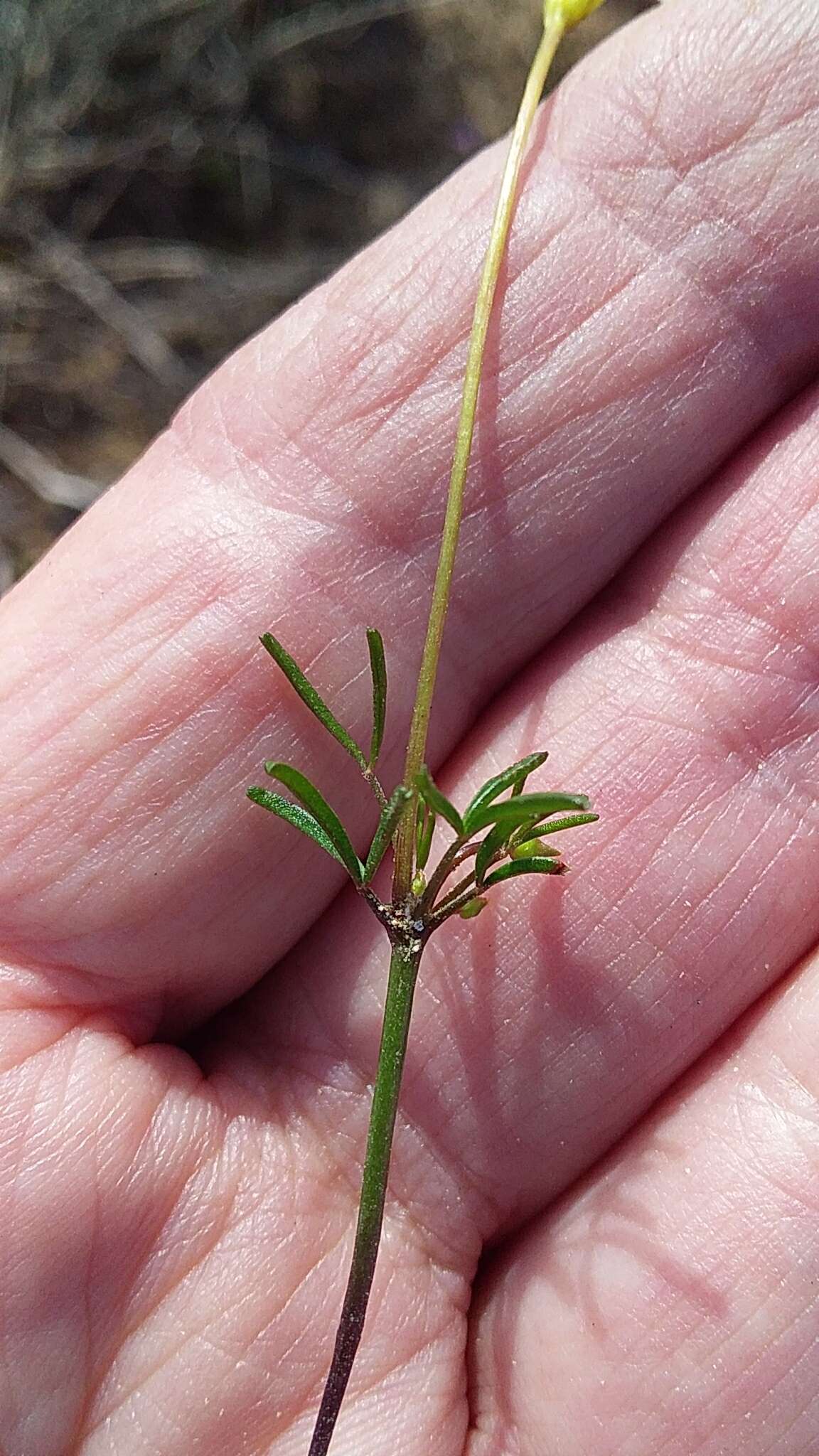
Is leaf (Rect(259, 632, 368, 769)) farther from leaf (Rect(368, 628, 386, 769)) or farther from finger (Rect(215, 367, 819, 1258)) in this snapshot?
finger (Rect(215, 367, 819, 1258))

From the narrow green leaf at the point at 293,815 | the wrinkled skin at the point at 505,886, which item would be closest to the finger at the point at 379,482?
the wrinkled skin at the point at 505,886

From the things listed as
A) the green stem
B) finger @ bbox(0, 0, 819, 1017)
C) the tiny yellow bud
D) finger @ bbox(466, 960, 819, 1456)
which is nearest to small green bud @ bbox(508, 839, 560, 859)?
the green stem

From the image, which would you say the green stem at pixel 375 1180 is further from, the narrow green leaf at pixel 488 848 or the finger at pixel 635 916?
the finger at pixel 635 916

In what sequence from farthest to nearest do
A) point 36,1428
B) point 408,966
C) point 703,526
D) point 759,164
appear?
point 703,526, point 759,164, point 36,1428, point 408,966

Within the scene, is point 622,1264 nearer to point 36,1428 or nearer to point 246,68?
point 36,1428

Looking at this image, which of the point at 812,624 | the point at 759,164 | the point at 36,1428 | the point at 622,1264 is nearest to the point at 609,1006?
the point at 622,1264
